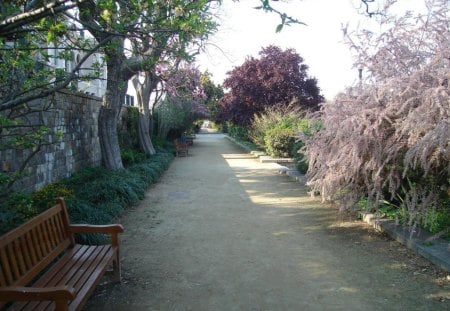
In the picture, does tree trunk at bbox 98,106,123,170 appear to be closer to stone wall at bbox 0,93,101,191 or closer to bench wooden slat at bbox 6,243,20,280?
stone wall at bbox 0,93,101,191

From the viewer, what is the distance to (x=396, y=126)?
5617 mm

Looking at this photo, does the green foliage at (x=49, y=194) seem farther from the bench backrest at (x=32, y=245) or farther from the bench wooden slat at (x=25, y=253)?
the bench wooden slat at (x=25, y=253)

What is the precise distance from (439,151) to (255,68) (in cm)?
1719

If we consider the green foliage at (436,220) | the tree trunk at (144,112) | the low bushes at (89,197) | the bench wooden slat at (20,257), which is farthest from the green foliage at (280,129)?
the bench wooden slat at (20,257)

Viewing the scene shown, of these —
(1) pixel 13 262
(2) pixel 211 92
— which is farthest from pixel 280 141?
(2) pixel 211 92

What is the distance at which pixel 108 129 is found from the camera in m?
10.2

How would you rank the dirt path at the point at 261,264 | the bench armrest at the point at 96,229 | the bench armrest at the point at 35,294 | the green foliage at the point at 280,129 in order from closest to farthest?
the bench armrest at the point at 35,294 → the dirt path at the point at 261,264 → the bench armrest at the point at 96,229 → the green foliage at the point at 280,129

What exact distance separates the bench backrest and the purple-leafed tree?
16519 millimetres

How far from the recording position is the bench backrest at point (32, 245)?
2.95 meters

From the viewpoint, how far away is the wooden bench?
2656mm

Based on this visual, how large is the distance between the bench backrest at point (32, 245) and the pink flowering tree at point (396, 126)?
152 inches

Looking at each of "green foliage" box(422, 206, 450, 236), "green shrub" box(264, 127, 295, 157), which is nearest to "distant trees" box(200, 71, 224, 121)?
"green shrub" box(264, 127, 295, 157)

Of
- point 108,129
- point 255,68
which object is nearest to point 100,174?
point 108,129

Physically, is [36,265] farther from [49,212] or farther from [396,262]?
[396,262]
